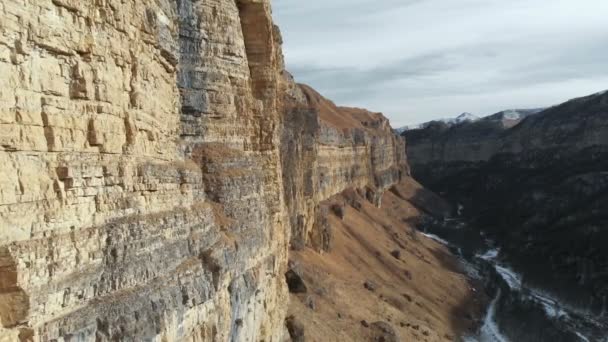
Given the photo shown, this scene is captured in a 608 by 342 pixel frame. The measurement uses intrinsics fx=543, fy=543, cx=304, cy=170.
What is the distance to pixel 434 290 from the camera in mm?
46812

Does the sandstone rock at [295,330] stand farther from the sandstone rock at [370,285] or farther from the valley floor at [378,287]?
the sandstone rock at [370,285]

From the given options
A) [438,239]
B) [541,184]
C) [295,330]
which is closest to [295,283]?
[295,330]

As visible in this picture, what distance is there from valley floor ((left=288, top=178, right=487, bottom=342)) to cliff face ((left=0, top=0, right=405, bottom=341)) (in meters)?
7.84

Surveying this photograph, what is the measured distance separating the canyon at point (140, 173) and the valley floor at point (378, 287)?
5483 mm

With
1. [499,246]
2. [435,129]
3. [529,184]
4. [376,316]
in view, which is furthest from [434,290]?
[435,129]

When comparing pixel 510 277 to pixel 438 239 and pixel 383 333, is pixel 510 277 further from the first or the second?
pixel 383 333

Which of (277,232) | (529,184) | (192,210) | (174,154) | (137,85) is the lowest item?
(529,184)

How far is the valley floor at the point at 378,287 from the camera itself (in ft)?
96.8

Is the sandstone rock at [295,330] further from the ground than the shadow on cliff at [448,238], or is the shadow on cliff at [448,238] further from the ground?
the sandstone rock at [295,330]

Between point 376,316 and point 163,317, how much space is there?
949 inches

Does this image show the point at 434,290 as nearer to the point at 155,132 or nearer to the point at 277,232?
the point at 277,232

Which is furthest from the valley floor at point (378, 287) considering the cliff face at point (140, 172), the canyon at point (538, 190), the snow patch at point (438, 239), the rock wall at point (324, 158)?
the cliff face at point (140, 172)

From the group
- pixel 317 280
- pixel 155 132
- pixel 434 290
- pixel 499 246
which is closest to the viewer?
pixel 155 132

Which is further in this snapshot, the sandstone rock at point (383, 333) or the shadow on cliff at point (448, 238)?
the shadow on cliff at point (448, 238)
